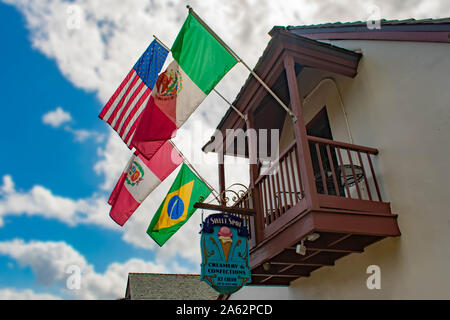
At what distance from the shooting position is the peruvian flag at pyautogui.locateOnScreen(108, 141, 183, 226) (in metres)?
8.42

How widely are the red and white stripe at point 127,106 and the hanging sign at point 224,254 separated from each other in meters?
2.75

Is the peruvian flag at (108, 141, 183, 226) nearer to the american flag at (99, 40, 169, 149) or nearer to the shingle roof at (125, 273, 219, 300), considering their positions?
the american flag at (99, 40, 169, 149)

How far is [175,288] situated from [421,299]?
17334 millimetres

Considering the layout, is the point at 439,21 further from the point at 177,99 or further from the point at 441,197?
the point at 177,99

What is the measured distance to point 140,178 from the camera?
8.51 m

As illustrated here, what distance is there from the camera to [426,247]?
15.8ft

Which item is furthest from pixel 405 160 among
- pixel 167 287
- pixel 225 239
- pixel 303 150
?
pixel 167 287

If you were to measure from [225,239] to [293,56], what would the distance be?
10.1 feet

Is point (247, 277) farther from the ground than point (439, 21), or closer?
closer

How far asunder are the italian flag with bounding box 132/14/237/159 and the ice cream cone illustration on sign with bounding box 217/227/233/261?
1.75 metres

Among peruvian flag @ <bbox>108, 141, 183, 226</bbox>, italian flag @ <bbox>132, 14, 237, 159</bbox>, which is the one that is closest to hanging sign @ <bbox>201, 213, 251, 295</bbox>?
italian flag @ <bbox>132, 14, 237, 159</bbox>
